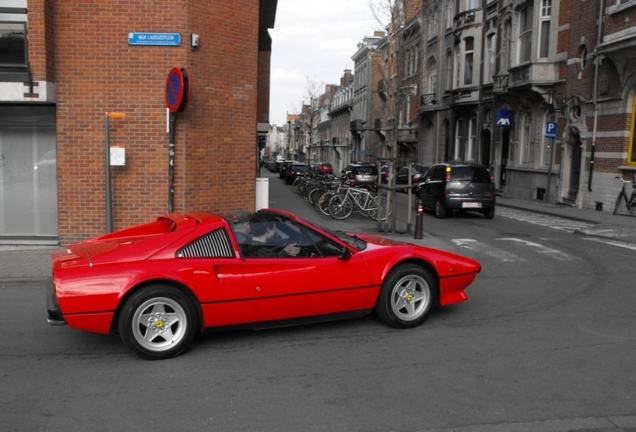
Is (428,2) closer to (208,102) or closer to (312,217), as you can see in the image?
(312,217)

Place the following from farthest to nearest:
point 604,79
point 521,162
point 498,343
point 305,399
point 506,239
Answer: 1. point 521,162
2. point 604,79
3. point 506,239
4. point 498,343
5. point 305,399

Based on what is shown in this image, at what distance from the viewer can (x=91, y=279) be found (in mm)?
5141

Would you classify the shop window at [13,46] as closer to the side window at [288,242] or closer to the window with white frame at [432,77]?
the side window at [288,242]

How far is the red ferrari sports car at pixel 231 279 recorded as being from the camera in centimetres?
519

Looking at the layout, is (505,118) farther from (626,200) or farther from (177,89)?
(177,89)

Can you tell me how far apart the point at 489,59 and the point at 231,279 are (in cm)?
2986

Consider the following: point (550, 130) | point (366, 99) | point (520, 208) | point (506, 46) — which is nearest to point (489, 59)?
point (506, 46)

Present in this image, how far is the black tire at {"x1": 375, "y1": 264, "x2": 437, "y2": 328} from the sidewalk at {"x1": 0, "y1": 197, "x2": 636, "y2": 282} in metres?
5.30

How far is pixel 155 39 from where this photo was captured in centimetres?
1081

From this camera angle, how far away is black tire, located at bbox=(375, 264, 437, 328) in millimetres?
6180

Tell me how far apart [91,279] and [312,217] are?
1260cm

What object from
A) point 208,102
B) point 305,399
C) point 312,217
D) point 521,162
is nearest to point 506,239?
point 312,217

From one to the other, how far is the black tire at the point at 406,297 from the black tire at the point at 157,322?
6.42 ft

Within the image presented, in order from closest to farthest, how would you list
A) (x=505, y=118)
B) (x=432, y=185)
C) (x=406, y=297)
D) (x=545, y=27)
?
(x=406, y=297), (x=432, y=185), (x=545, y=27), (x=505, y=118)
